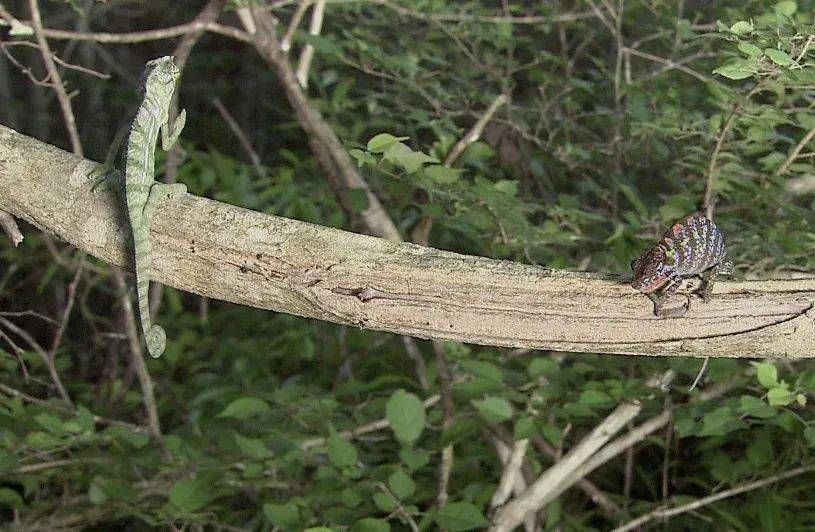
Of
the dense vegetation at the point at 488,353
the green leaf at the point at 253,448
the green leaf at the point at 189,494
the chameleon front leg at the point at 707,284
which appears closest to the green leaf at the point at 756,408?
the dense vegetation at the point at 488,353

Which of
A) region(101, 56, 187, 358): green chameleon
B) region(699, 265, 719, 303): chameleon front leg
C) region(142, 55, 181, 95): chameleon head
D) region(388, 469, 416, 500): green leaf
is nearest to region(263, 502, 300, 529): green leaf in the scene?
region(388, 469, 416, 500): green leaf

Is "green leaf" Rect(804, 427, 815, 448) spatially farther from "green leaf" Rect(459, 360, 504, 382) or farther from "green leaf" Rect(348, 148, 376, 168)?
"green leaf" Rect(348, 148, 376, 168)

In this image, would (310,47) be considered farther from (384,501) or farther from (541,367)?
(384,501)

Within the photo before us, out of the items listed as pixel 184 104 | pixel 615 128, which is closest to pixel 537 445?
pixel 615 128

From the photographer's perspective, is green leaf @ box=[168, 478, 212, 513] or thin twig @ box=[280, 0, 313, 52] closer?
green leaf @ box=[168, 478, 212, 513]

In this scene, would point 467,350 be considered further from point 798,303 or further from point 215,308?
point 215,308
